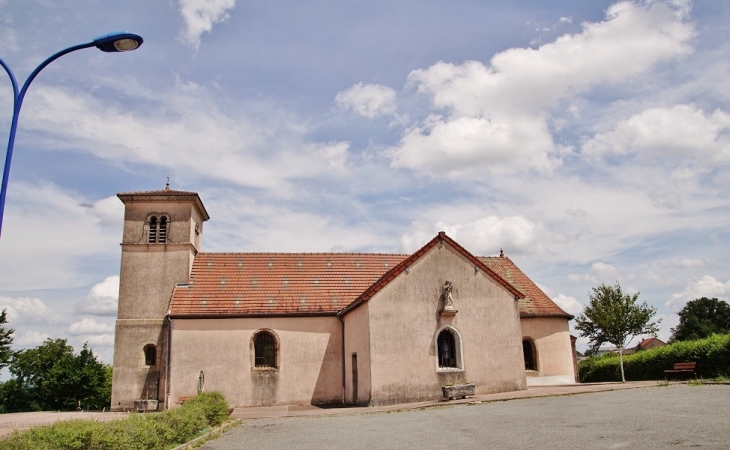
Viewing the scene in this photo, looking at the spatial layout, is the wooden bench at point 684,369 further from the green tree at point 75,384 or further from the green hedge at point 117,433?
the green tree at point 75,384

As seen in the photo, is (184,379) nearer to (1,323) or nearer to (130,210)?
(130,210)

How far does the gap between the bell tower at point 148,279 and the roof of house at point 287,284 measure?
131cm

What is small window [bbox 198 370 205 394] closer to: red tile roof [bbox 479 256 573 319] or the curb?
the curb

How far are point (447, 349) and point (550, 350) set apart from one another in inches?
322

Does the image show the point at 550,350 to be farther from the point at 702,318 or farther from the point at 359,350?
the point at 702,318

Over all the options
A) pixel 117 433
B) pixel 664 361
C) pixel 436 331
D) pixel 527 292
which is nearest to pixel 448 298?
pixel 436 331

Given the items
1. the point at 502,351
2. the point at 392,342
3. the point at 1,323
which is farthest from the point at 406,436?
the point at 1,323

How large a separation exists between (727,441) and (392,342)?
1389 centimetres

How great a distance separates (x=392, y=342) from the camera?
2258 cm

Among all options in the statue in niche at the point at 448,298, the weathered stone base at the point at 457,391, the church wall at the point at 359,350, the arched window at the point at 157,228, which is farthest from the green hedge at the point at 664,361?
the arched window at the point at 157,228

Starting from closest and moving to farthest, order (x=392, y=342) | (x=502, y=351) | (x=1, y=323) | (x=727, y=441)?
1. (x=727, y=441)
2. (x=392, y=342)
3. (x=502, y=351)
4. (x=1, y=323)

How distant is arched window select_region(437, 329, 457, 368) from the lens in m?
23.5

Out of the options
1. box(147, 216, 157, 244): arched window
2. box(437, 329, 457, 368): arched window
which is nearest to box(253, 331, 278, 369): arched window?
box(147, 216, 157, 244): arched window

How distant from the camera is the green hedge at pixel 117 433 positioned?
9770 millimetres
